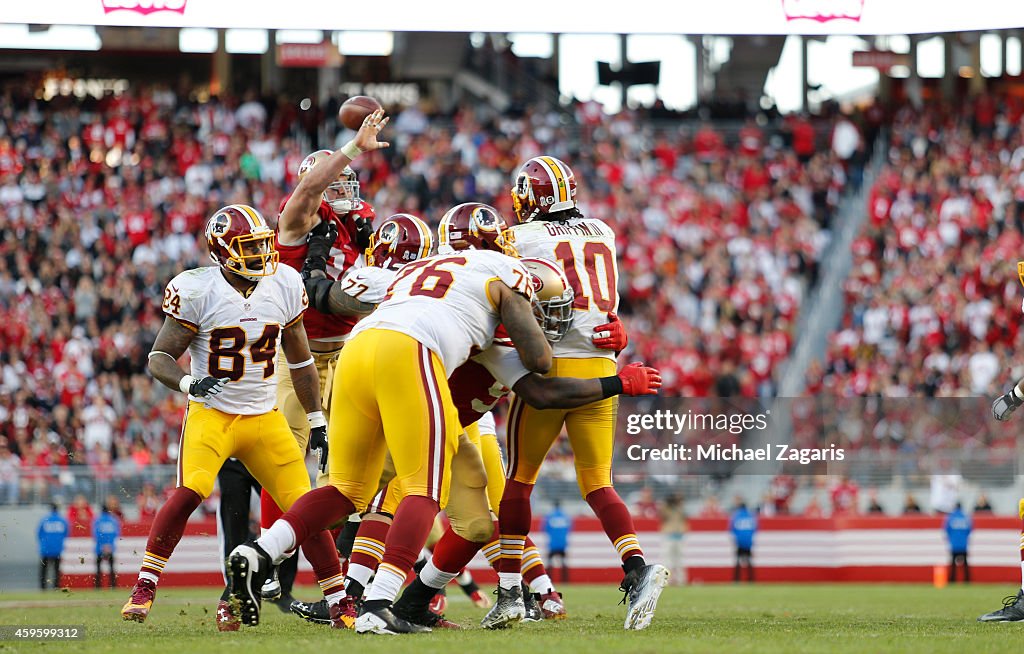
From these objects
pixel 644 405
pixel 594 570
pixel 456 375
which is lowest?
pixel 594 570

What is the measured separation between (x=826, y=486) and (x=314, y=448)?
30.8ft

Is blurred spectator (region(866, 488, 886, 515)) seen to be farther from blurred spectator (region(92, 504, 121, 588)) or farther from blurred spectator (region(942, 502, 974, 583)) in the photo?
blurred spectator (region(92, 504, 121, 588))

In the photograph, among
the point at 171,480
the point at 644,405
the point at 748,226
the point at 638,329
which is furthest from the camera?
the point at 748,226

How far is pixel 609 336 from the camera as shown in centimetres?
699

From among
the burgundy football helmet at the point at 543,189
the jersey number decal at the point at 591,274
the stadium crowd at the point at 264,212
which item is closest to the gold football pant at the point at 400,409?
the jersey number decal at the point at 591,274

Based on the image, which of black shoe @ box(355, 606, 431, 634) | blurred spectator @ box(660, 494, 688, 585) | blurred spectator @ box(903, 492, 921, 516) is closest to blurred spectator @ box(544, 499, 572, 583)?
blurred spectator @ box(660, 494, 688, 585)

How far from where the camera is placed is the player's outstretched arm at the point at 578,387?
6320mm

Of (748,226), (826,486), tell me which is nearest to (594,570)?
(826,486)

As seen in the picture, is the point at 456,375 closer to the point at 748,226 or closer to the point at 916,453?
the point at 916,453

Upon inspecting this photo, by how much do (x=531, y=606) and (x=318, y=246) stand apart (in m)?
2.23

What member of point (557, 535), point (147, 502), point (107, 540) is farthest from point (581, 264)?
point (557, 535)

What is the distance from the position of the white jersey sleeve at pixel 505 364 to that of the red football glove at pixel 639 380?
0.45 metres

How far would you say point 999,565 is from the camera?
48.0 feet

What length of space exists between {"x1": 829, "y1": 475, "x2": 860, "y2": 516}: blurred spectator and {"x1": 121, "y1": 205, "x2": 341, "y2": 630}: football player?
9526mm
